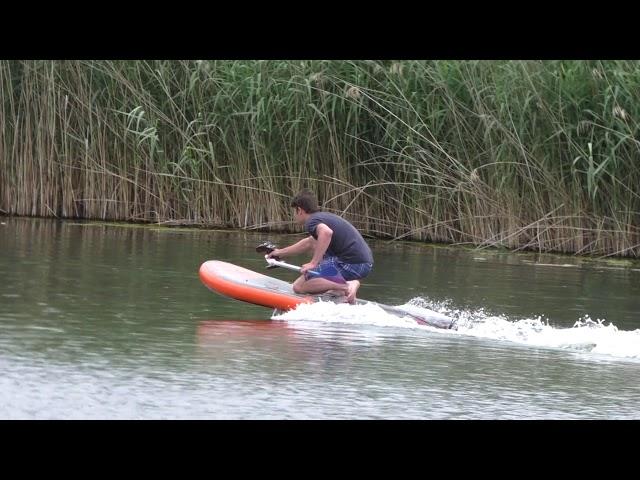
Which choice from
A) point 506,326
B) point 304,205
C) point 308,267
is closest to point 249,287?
point 308,267

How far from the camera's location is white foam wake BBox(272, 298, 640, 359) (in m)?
9.98

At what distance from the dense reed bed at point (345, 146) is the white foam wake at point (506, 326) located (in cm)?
475

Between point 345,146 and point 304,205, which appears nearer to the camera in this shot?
point 304,205

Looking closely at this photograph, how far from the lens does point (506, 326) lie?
10570 millimetres

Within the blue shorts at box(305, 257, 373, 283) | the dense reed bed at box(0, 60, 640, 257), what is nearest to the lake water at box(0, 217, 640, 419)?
the blue shorts at box(305, 257, 373, 283)

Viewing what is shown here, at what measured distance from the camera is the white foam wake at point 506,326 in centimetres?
998

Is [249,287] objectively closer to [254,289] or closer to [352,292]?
[254,289]

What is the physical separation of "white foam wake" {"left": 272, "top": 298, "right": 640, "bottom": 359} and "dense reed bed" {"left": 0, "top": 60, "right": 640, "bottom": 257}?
4.75 m

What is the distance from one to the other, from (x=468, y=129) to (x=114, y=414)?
1081cm

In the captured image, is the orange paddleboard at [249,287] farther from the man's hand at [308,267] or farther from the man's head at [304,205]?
the man's head at [304,205]

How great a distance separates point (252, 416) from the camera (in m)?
6.91

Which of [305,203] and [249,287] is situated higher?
[305,203]

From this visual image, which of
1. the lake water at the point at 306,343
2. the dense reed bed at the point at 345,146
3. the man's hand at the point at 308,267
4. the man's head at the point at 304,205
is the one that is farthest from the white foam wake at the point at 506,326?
the dense reed bed at the point at 345,146

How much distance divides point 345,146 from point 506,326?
7.13m
